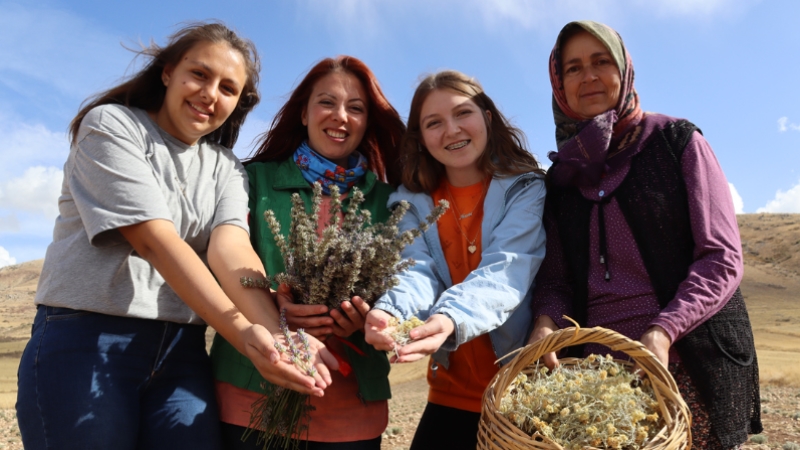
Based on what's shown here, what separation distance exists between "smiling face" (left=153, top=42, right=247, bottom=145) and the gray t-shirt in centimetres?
14

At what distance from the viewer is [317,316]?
264 centimetres

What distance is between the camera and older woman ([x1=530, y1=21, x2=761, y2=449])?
8.54 ft

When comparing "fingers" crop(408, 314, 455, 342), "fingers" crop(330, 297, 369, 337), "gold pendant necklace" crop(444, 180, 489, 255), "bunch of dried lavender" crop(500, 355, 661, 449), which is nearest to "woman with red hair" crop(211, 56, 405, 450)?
"fingers" crop(330, 297, 369, 337)

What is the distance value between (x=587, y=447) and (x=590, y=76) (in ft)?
6.42

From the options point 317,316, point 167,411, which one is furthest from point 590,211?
point 167,411

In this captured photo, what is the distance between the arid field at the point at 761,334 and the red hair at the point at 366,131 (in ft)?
20.7

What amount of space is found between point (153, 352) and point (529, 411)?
1740 millimetres

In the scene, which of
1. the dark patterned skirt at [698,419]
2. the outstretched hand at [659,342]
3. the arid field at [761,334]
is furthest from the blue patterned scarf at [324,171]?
the arid field at [761,334]

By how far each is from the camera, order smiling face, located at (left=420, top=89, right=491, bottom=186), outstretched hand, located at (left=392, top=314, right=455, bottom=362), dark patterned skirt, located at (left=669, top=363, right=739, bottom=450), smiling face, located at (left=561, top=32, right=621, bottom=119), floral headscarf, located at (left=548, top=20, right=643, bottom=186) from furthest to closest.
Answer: smiling face, located at (left=420, top=89, right=491, bottom=186) < smiling face, located at (left=561, top=32, right=621, bottom=119) < floral headscarf, located at (left=548, top=20, right=643, bottom=186) < dark patterned skirt, located at (left=669, top=363, right=739, bottom=450) < outstretched hand, located at (left=392, top=314, right=455, bottom=362)

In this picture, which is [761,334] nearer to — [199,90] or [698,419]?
[698,419]

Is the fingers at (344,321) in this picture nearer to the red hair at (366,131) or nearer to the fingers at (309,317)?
the fingers at (309,317)

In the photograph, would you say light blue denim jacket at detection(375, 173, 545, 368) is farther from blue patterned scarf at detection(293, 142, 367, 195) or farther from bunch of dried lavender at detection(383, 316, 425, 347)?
blue patterned scarf at detection(293, 142, 367, 195)

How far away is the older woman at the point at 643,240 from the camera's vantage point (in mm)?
2602

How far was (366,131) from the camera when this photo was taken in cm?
403
